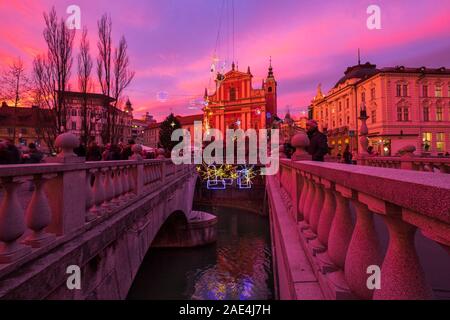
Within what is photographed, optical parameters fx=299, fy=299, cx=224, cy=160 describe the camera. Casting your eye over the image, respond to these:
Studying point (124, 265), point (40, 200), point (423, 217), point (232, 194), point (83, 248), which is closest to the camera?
point (423, 217)

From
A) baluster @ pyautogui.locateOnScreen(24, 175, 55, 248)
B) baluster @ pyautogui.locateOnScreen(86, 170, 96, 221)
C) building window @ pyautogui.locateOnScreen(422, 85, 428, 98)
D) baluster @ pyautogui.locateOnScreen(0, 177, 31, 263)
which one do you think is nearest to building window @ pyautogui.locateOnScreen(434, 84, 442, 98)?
building window @ pyautogui.locateOnScreen(422, 85, 428, 98)

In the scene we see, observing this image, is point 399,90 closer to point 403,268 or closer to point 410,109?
point 410,109

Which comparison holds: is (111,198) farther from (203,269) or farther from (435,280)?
(203,269)

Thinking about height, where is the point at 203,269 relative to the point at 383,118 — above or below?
below

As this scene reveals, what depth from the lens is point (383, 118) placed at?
4034 cm

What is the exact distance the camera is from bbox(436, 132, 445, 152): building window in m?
41.0

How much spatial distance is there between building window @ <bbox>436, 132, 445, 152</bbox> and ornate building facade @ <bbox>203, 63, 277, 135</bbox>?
30132 millimetres

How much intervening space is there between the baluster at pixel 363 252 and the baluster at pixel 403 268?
389 mm

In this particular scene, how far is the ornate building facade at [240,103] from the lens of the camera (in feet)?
212

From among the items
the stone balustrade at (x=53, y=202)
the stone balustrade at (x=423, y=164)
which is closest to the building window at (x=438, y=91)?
the stone balustrade at (x=423, y=164)

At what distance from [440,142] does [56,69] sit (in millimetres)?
46575
